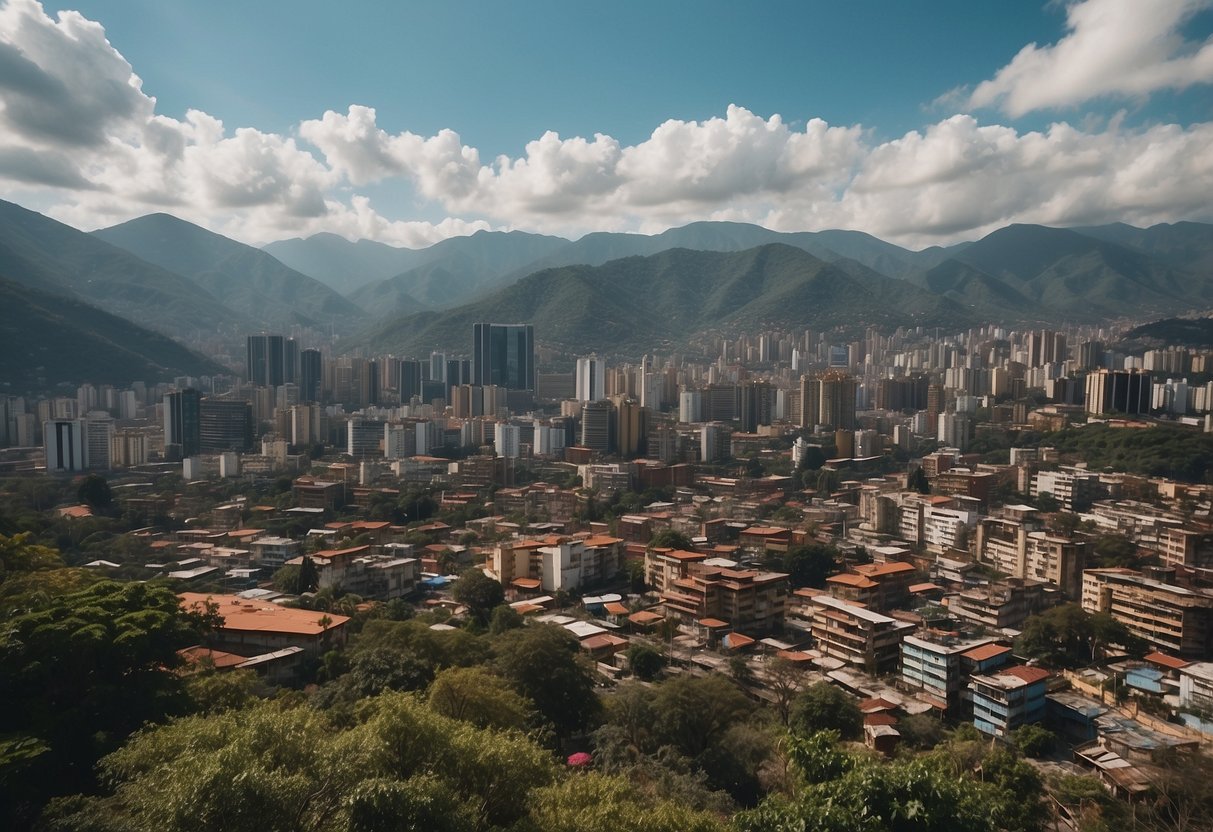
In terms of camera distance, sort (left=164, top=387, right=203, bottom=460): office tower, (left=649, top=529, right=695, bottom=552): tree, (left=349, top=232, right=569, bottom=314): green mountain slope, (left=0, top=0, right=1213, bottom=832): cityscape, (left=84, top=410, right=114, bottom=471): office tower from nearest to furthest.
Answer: (left=0, top=0, right=1213, bottom=832): cityscape
(left=649, top=529, right=695, bottom=552): tree
(left=84, top=410, right=114, bottom=471): office tower
(left=164, top=387, right=203, bottom=460): office tower
(left=349, top=232, right=569, bottom=314): green mountain slope

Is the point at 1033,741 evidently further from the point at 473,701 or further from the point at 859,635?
the point at 473,701

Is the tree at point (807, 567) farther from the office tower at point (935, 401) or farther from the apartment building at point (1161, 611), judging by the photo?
the office tower at point (935, 401)

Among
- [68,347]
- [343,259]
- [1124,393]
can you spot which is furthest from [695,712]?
[343,259]

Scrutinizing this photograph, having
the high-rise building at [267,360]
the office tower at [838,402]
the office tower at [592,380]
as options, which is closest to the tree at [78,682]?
the office tower at [838,402]

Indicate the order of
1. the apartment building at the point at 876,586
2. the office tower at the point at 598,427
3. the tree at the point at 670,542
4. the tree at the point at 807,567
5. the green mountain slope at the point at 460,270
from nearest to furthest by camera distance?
1. the apartment building at the point at 876,586
2. the tree at the point at 807,567
3. the tree at the point at 670,542
4. the office tower at the point at 598,427
5. the green mountain slope at the point at 460,270

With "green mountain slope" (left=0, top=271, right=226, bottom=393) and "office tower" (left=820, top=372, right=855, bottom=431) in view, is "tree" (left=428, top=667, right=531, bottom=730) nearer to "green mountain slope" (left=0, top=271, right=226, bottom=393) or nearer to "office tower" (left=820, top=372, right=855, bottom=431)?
"office tower" (left=820, top=372, right=855, bottom=431)

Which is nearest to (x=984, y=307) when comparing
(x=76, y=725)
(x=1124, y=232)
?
(x=1124, y=232)

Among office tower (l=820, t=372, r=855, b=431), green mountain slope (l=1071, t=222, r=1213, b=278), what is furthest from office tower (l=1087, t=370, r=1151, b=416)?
green mountain slope (l=1071, t=222, r=1213, b=278)
